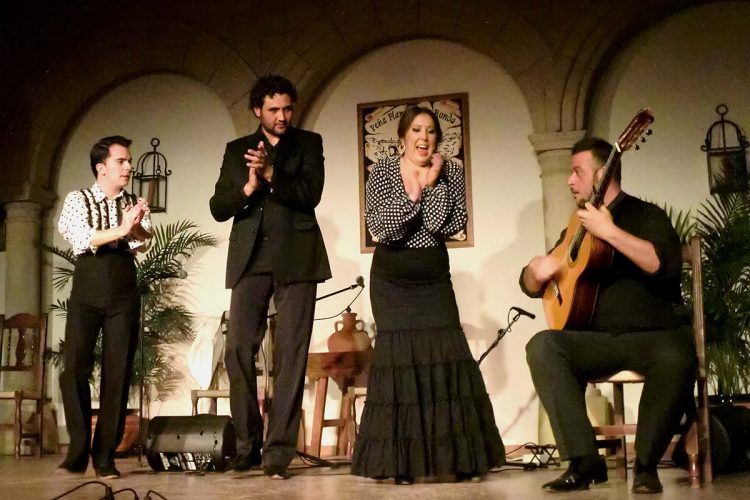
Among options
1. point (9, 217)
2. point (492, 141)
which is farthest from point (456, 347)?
point (9, 217)

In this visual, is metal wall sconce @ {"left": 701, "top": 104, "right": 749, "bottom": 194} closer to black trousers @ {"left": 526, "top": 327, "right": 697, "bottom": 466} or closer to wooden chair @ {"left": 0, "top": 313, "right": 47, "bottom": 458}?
black trousers @ {"left": 526, "top": 327, "right": 697, "bottom": 466}

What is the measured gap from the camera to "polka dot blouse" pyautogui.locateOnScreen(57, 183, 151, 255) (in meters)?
4.07

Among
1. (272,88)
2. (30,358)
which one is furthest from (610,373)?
(30,358)

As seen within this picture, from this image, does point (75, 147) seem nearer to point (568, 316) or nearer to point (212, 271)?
point (212, 271)

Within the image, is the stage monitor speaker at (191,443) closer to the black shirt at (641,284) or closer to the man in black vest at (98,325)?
the man in black vest at (98,325)

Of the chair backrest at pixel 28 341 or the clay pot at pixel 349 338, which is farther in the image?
the chair backrest at pixel 28 341

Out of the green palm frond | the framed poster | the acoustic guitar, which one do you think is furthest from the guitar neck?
the green palm frond

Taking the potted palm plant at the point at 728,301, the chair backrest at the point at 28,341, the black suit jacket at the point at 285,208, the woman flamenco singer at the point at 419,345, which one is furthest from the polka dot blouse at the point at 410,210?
the chair backrest at the point at 28,341

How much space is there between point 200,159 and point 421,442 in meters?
4.19

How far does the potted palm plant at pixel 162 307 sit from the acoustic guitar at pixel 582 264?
380cm

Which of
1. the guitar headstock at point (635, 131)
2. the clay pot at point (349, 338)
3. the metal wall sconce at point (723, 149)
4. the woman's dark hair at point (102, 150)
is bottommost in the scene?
the clay pot at point (349, 338)

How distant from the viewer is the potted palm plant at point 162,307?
22.0ft

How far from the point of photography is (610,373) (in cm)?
346

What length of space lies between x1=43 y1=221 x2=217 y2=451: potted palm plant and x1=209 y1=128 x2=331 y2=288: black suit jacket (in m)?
2.74
